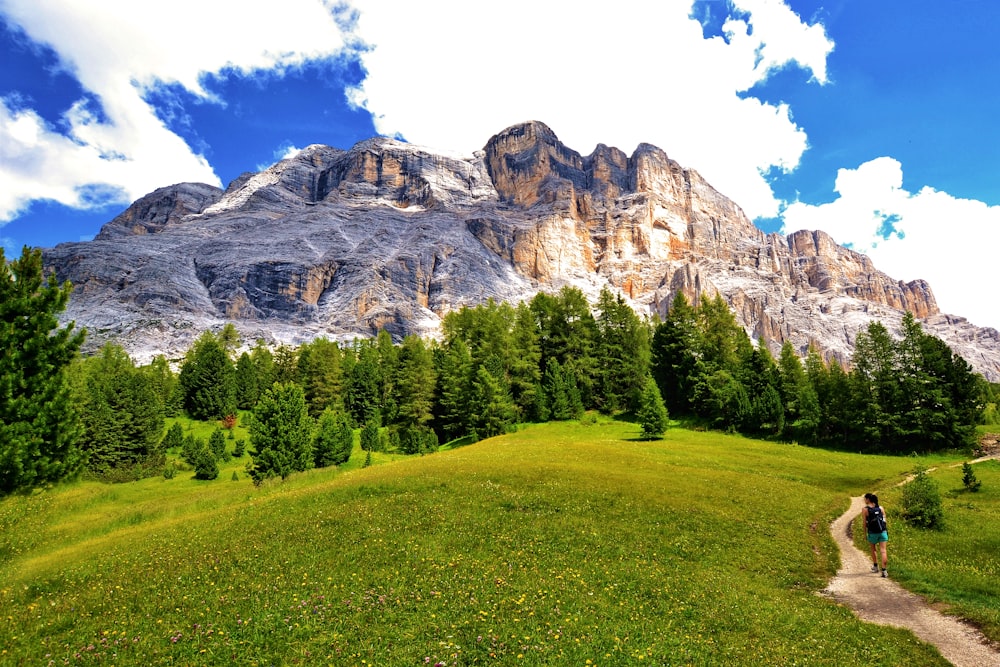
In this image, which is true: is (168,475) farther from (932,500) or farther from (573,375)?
(932,500)

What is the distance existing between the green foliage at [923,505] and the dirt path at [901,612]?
5.29m

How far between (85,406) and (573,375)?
65.2 meters

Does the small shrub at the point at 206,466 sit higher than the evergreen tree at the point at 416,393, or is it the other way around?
the evergreen tree at the point at 416,393

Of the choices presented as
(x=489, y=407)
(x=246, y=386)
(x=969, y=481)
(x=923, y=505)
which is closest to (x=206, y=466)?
(x=489, y=407)

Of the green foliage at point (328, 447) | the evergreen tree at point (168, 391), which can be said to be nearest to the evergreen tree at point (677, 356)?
the green foliage at point (328, 447)

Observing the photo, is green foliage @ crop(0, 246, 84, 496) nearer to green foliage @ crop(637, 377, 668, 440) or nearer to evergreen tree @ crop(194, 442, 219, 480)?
evergreen tree @ crop(194, 442, 219, 480)

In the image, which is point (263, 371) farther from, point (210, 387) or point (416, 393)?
point (416, 393)

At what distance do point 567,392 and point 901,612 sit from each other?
2153 inches

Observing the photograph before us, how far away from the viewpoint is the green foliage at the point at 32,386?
726 inches

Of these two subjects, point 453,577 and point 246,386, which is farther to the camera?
point 246,386

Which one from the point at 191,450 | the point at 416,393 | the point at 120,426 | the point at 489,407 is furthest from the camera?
the point at 416,393

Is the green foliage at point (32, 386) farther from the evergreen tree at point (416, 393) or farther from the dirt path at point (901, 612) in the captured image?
the evergreen tree at point (416, 393)

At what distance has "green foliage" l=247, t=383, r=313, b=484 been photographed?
42.6m

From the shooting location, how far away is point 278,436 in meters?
43.4
